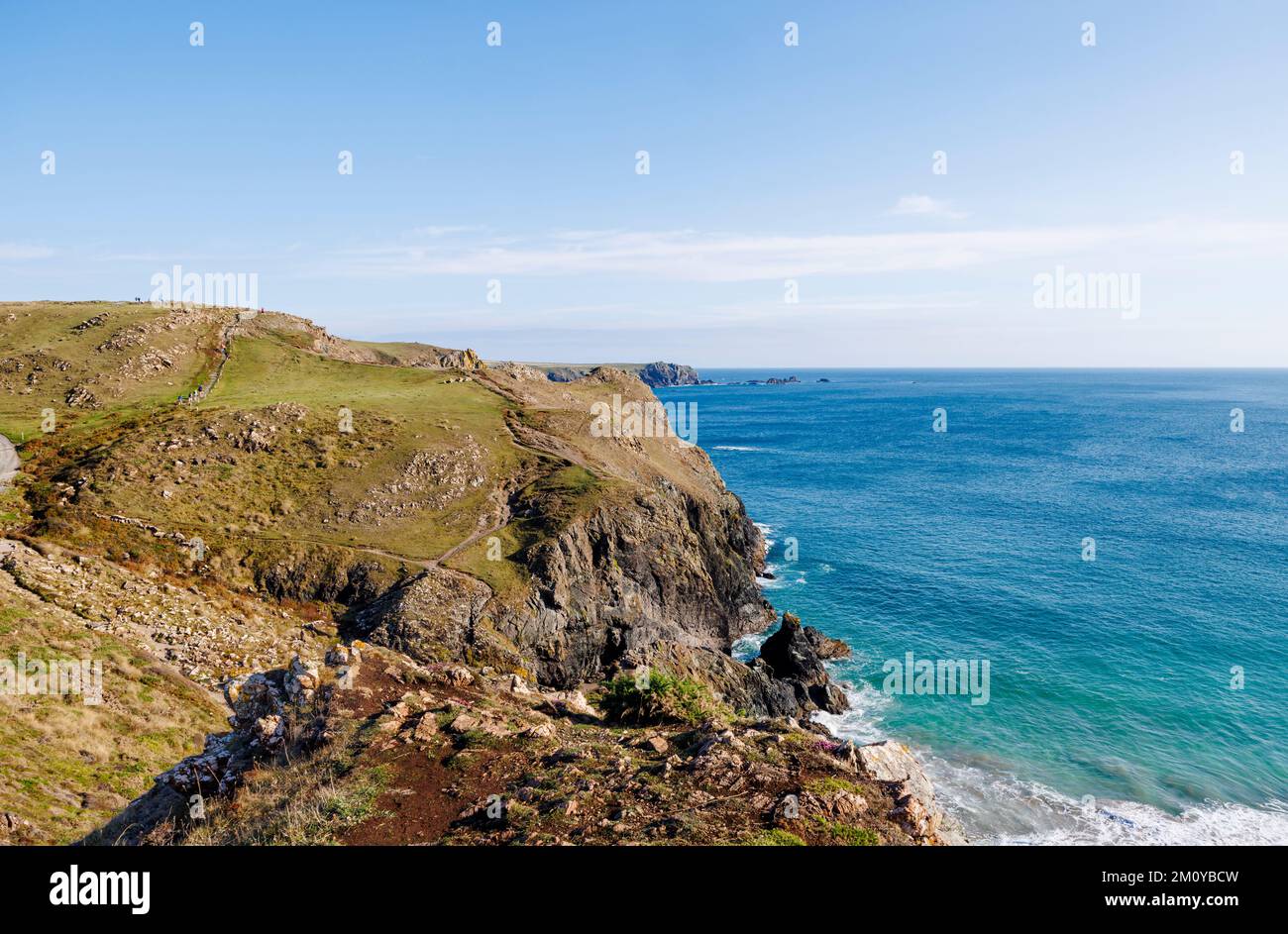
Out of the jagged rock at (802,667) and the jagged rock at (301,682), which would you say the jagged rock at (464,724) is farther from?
the jagged rock at (802,667)

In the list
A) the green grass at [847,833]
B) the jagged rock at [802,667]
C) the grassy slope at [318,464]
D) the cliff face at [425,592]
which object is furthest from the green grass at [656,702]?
the jagged rock at [802,667]

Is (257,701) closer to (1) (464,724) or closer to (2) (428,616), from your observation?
(1) (464,724)

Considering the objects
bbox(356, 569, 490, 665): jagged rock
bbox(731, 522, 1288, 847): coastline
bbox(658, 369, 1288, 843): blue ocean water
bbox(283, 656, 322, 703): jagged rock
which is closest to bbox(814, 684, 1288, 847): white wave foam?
bbox(731, 522, 1288, 847): coastline

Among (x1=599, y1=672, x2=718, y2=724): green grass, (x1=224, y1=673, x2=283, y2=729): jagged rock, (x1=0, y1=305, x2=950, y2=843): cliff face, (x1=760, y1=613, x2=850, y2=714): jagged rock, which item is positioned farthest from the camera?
(x1=760, y1=613, x2=850, y2=714): jagged rock

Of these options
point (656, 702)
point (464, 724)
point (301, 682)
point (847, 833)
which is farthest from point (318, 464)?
point (847, 833)

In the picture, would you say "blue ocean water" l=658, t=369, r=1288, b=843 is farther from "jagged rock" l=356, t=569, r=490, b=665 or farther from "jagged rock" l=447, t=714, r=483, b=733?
"jagged rock" l=447, t=714, r=483, b=733
